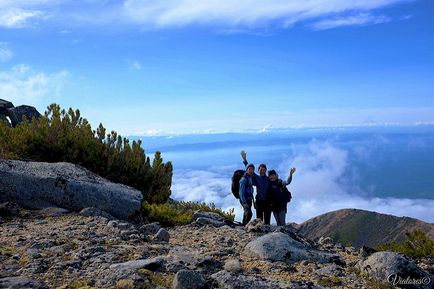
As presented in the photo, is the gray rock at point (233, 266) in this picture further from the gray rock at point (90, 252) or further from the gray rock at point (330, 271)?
the gray rock at point (90, 252)

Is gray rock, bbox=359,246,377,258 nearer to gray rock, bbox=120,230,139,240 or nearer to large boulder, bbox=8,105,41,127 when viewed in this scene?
gray rock, bbox=120,230,139,240

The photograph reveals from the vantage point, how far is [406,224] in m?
182

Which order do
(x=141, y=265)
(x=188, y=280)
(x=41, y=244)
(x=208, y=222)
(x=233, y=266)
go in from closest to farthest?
(x=188, y=280) → (x=141, y=265) → (x=233, y=266) → (x=41, y=244) → (x=208, y=222)

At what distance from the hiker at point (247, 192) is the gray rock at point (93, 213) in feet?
15.4

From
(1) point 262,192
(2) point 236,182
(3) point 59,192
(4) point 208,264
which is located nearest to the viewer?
(4) point 208,264

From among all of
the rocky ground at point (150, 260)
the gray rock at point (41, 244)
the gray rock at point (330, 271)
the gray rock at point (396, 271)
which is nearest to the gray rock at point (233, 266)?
the rocky ground at point (150, 260)

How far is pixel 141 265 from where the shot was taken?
5969mm

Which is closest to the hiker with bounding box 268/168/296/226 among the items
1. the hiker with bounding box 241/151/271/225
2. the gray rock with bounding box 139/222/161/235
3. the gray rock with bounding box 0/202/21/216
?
the hiker with bounding box 241/151/271/225

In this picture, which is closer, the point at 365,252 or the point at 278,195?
the point at 365,252

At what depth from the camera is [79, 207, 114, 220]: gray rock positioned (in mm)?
10352

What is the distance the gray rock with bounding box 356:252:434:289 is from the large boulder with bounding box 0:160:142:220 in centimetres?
641

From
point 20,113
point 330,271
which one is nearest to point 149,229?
point 330,271

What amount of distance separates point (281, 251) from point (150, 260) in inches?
89.9

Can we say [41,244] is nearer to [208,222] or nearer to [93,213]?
[93,213]
